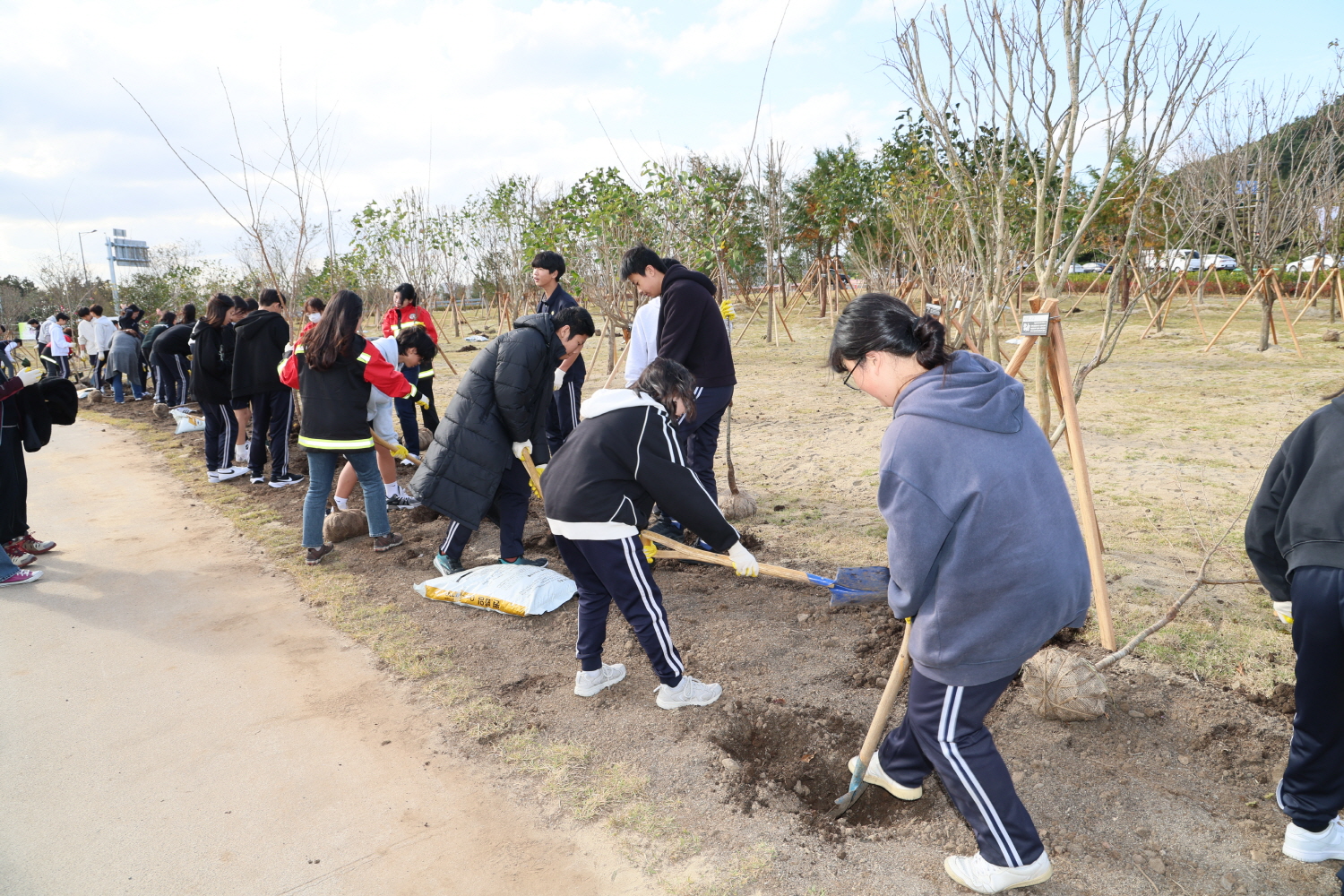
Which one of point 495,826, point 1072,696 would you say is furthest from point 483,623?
point 1072,696

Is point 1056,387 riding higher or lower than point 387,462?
higher

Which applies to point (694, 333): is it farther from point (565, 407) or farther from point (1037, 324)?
point (1037, 324)

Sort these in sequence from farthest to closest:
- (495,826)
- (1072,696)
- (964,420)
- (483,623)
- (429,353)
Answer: (429,353), (483,623), (1072,696), (495,826), (964,420)

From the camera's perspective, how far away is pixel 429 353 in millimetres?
5652

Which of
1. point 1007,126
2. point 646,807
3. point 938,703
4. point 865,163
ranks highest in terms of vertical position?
point 865,163

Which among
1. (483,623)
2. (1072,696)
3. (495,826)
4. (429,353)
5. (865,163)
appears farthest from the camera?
(865,163)

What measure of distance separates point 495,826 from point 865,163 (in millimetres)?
16682

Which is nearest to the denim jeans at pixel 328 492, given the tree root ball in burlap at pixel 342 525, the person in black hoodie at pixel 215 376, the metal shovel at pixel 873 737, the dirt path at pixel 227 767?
the tree root ball in burlap at pixel 342 525

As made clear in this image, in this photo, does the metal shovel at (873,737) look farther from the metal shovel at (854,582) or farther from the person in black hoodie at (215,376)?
the person in black hoodie at (215,376)

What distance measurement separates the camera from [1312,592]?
1.95m

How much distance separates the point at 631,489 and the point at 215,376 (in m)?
5.57

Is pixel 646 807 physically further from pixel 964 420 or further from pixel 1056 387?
pixel 1056 387

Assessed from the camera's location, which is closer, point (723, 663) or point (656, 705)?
point (656, 705)

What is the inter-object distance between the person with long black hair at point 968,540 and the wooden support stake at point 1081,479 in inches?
45.3
